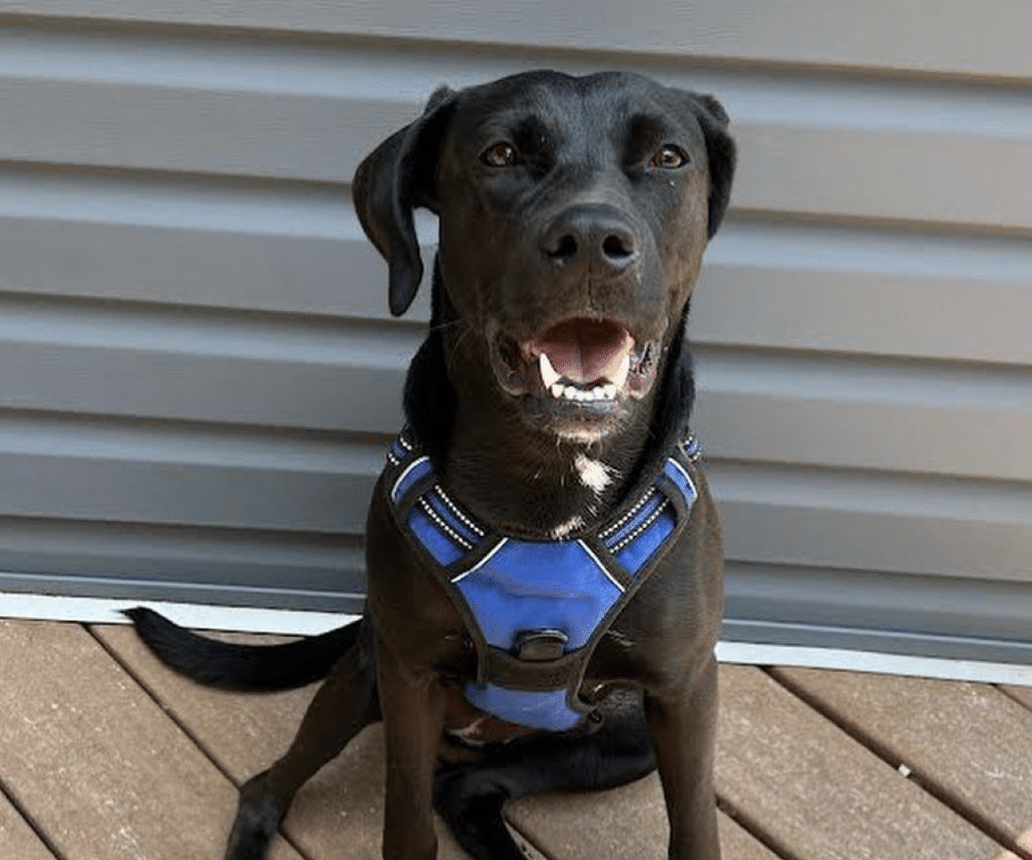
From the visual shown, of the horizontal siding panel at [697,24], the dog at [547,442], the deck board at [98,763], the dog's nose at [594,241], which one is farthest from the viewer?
the deck board at [98,763]

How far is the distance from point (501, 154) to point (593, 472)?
433mm

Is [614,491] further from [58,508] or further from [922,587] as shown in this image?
[58,508]

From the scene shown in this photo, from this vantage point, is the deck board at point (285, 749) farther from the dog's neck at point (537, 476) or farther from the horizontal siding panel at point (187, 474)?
the dog's neck at point (537, 476)

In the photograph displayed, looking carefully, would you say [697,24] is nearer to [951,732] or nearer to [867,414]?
[867,414]

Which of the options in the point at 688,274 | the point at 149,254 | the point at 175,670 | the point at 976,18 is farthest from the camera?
the point at 175,670

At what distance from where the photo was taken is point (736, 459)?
9.14 ft

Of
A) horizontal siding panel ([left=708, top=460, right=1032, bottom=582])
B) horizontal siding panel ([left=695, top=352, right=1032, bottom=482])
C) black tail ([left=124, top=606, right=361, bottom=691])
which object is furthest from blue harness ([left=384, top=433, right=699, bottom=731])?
horizontal siding panel ([left=708, top=460, right=1032, bottom=582])

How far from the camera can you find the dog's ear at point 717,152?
2.07 meters

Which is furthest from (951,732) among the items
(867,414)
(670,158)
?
(670,158)

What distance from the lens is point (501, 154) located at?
1.95 metres

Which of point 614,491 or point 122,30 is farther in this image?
point 122,30

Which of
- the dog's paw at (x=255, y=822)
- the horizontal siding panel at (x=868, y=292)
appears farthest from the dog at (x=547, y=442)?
the horizontal siding panel at (x=868, y=292)

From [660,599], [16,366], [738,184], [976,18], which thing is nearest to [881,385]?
[738,184]

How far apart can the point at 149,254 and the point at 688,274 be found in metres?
1.03
